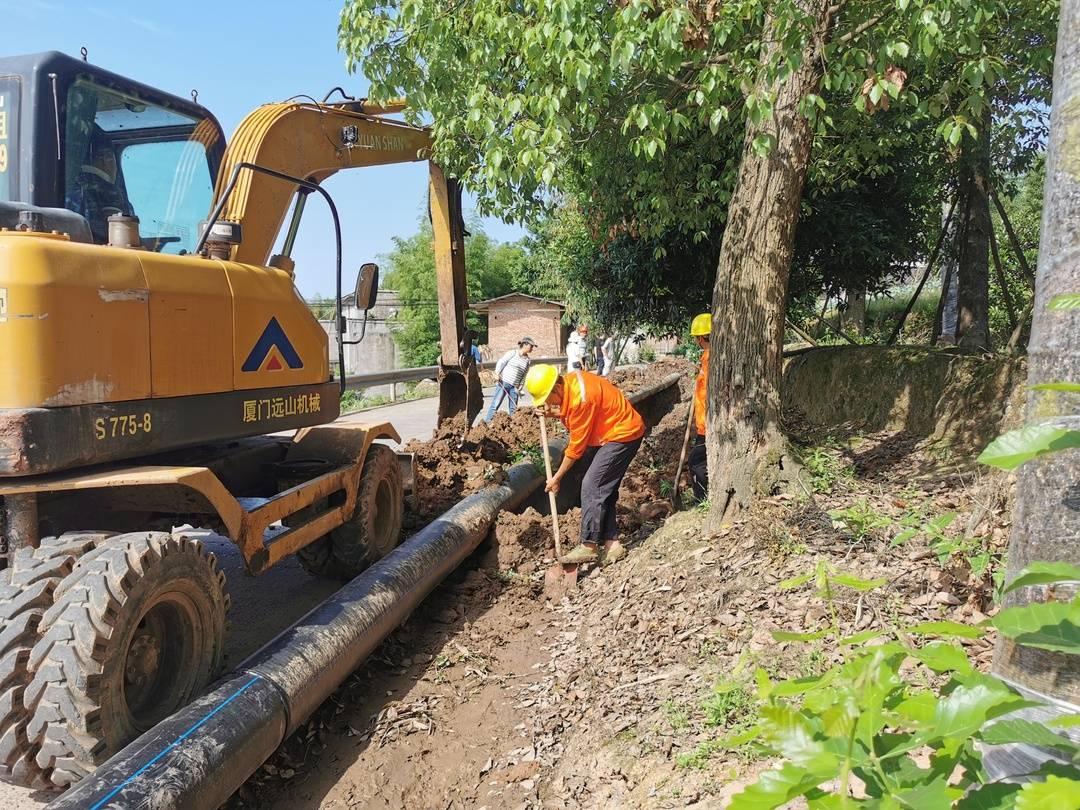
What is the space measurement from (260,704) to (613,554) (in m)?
3.12

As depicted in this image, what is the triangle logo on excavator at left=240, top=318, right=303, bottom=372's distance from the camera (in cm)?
476

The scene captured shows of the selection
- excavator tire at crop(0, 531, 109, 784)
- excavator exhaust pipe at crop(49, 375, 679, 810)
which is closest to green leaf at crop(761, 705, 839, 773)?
excavator exhaust pipe at crop(49, 375, 679, 810)

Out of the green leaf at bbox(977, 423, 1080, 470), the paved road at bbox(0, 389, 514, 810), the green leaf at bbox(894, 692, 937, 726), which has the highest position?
the green leaf at bbox(977, 423, 1080, 470)

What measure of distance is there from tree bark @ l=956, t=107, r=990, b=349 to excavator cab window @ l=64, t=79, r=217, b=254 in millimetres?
8144

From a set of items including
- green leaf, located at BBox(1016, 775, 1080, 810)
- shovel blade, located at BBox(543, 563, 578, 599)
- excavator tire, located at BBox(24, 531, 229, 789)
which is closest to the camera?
green leaf, located at BBox(1016, 775, 1080, 810)

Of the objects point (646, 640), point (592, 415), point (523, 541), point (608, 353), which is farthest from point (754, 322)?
point (608, 353)

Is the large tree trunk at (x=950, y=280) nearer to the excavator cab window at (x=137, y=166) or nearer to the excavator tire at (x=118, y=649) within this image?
the excavator cab window at (x=137, y=166)

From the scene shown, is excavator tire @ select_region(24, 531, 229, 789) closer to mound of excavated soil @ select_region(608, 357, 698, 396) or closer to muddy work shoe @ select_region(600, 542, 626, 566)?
muddy work shoe @ select_region(600, 542, 626, 566)

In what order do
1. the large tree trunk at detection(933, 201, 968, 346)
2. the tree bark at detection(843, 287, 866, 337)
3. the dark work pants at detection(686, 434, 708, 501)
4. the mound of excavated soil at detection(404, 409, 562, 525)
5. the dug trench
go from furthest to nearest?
the tree bark at detection(843, 287, 866, 337), the large tree trunk at detection(933, 201, 968, 346), the mound of excavated soil at detection(404, 409, 562, 525), the dark work pants at detection(686, 434, 708, 501), the dug trench

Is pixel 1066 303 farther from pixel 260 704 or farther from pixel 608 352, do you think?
pixel 608 352

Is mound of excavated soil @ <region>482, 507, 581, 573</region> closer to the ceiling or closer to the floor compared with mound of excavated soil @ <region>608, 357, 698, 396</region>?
closer to the floor

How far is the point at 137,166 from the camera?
484cm

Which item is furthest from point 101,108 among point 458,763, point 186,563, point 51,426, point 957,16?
point 957,16

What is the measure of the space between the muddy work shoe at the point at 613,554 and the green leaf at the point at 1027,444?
15.9 feet
